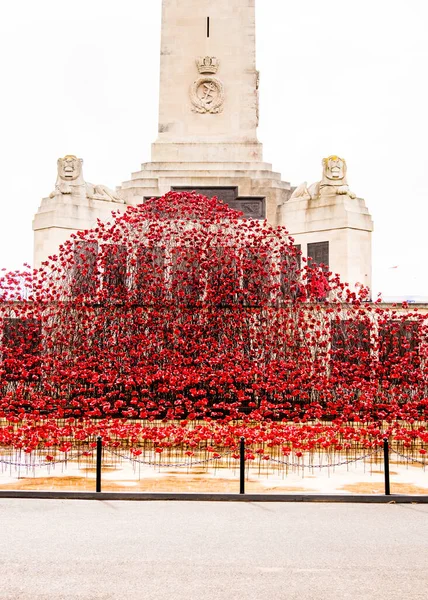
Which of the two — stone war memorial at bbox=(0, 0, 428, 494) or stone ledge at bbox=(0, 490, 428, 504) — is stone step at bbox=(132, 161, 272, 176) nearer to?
stone war memorial at bbox=(0, 0, 428, 494)

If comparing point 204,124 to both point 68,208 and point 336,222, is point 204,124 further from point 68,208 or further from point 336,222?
point 336,222

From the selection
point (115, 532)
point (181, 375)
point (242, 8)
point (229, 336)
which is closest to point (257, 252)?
point (229, 336)

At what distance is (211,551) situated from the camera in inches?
345

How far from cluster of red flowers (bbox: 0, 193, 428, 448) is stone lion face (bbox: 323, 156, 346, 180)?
5941 millimetres

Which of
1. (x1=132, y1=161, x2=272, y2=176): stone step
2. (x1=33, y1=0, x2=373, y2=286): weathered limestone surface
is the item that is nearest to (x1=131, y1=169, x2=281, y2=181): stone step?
(x1=33, y1=0, x2=373, y2=286): weathered limestone surface

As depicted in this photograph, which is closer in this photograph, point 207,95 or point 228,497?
point 228,497

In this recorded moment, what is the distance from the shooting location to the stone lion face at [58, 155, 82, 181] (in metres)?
31.4

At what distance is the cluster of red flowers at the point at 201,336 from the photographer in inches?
884

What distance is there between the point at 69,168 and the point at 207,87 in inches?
262

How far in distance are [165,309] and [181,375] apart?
8.26 ft

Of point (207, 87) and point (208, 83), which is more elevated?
point (208, 83)

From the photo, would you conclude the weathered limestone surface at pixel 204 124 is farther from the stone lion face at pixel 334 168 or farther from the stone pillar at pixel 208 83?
the stone lion face at pixel 334 168

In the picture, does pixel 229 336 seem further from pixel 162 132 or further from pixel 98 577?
pixel 98 577

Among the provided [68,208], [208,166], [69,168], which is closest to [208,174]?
[208,166]
